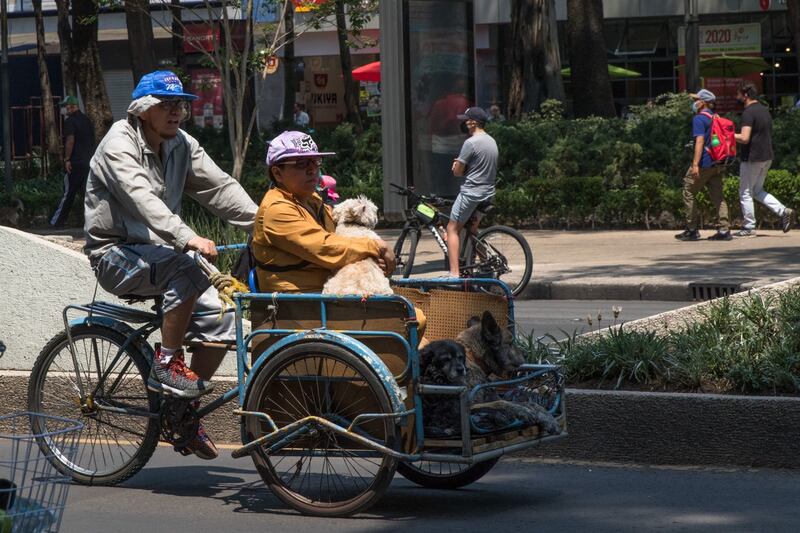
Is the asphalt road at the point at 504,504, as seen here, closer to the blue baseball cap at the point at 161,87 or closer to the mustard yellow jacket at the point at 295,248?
the mustard yellow jacket at the point at 295,248

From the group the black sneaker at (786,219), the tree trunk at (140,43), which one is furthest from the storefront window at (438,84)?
the tree trunk at (140,43)

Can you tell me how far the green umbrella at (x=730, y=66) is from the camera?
35.2 meters

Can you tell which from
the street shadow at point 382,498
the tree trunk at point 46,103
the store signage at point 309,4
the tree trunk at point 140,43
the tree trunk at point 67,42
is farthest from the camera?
the tree trunk at point 46,103

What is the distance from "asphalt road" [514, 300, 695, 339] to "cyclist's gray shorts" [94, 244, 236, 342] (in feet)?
18.3

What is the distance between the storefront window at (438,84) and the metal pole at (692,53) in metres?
15.1

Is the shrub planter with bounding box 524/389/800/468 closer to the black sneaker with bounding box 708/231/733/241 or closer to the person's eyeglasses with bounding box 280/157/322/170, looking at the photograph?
the person's eyeglasses with bounding box 280/157/322/170

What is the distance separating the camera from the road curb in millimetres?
6316

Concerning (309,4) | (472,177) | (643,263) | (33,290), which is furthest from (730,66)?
(33,290)

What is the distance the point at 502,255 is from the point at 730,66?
23319 millimetres

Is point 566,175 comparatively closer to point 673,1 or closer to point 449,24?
point 449,24

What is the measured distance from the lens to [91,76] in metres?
25.7

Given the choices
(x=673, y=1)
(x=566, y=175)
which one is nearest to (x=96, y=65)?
(x=566, y=175)

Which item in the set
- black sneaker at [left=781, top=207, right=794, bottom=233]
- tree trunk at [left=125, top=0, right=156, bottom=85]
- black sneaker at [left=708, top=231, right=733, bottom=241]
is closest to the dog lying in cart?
black sneaker at [left=708, top=231, right=733, bottom=241]

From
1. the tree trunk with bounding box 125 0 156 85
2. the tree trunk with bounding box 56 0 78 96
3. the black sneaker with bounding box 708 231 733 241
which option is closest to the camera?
the black sneaker with bounding box 708 231 733 241
